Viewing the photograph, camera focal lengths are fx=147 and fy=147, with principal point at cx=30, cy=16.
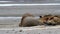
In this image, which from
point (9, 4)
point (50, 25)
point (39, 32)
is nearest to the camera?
point (39, 32)

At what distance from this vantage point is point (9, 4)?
1267 mm

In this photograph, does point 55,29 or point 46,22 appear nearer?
point 55,29

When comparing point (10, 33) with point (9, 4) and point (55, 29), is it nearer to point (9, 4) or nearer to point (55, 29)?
point (55, 29)

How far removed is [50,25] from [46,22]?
0.10 feet

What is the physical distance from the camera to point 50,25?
2.71 ft

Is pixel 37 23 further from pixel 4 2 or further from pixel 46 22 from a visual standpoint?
pixel 4 2

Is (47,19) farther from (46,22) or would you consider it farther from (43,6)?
(43,6)

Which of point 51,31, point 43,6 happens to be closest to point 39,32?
point 51,31

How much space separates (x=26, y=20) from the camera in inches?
32.9

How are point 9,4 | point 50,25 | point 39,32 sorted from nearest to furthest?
point 39,32 → point 50,25 → point 9,4

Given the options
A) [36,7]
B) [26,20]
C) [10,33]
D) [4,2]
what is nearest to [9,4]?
[4,2]

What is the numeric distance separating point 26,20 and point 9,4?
476 mm

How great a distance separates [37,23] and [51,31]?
5.8 inches

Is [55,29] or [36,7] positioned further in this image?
[36,7]
